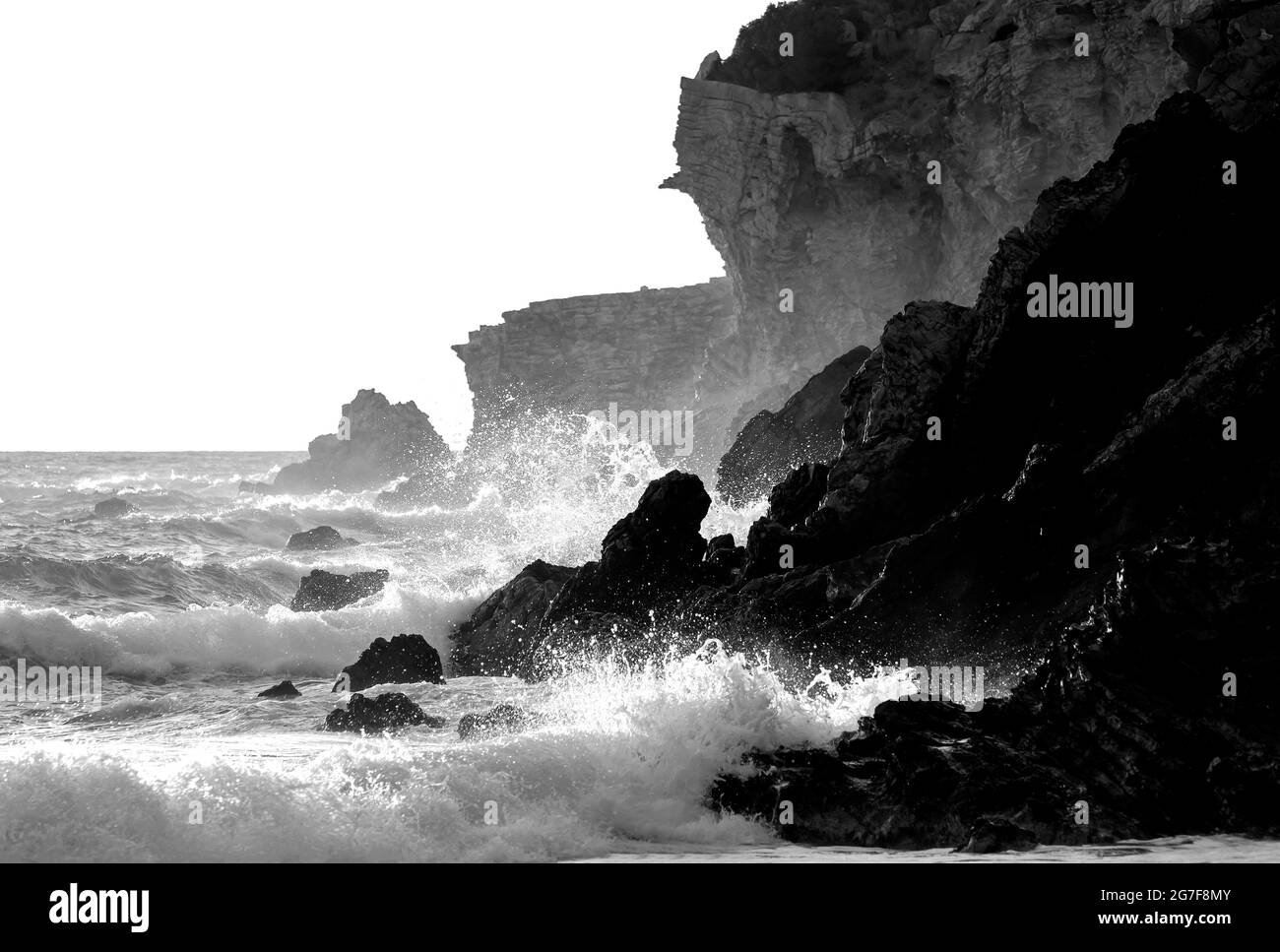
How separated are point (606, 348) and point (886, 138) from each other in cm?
2746

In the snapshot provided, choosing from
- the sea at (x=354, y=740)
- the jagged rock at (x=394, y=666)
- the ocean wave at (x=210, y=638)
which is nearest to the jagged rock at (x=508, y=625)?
the sea at (x=354, y=740)

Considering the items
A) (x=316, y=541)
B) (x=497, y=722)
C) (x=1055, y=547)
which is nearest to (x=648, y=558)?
(x=497, y=722)

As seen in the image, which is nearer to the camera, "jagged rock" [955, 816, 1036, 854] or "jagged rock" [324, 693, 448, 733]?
"jagged rock" [955, 816, 1036, 854]

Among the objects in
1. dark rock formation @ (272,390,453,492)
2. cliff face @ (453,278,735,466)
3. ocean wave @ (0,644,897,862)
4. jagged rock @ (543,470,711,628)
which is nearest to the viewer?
ocean wave @ (0,644,897,862)

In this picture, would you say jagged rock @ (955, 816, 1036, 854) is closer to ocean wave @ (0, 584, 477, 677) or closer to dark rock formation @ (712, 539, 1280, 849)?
dark rock formation @ (712, 539, 1280, 849)

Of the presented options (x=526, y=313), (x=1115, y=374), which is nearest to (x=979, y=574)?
(x=1115, y=374)

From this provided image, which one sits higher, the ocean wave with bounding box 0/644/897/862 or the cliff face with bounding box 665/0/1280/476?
the cliff face with bounding box 665/0/1280/476

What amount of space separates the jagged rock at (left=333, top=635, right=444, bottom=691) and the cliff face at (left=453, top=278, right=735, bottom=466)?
42941 millimetres

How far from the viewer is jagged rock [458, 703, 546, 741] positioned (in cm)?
1304

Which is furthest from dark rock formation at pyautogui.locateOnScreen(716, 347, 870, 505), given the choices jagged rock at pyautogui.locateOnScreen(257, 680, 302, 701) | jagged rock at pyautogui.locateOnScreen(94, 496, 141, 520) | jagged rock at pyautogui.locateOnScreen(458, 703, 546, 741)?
jagged rock at pyautogui.locateOnScreen(94, 496, 141, 520)

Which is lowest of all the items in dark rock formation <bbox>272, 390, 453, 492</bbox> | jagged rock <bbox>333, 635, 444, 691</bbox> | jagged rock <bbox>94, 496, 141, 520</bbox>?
jagged rock <bbox>333, 635, 444, 691</bbox>

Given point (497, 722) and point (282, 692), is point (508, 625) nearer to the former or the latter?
point (282, 692)

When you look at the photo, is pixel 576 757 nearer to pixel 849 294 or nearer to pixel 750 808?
pixel 750 808

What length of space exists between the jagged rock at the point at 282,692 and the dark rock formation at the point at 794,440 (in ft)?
43.0
